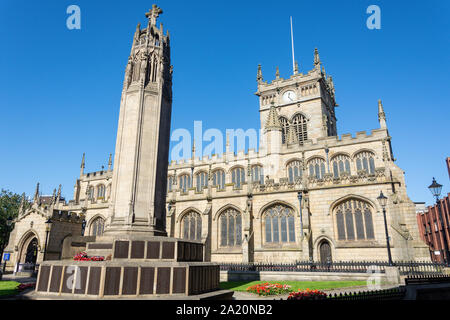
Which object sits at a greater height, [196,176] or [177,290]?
[196,176]

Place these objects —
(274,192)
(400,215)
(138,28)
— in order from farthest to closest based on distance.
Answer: (274,192) → (400,215) → (138,28)

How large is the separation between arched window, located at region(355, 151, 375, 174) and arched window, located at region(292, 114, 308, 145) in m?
9.74

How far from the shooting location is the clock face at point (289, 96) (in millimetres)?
48719

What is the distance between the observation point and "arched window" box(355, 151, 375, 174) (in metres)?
36.9

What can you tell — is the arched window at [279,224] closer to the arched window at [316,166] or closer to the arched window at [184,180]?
the arched window at [316,166]

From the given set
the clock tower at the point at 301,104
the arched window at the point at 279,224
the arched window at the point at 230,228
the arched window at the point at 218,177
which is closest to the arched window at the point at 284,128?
the clock tower at the point at 301,104

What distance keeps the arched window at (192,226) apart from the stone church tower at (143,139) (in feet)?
56.4

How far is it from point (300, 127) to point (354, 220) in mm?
24388

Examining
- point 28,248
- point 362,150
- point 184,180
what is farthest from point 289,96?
point 28,248
